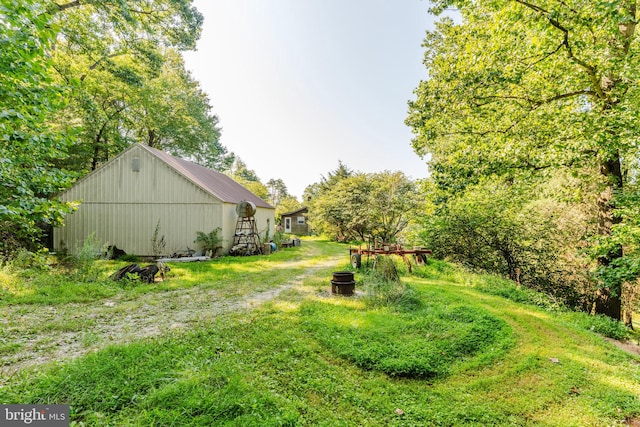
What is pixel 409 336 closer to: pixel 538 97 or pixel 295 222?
pixel 538 97

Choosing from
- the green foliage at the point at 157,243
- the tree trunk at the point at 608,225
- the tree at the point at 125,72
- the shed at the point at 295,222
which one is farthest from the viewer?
the shed at the point at 295,222

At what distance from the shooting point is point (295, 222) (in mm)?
A: 30297

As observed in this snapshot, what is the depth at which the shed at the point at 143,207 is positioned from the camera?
12.3 m

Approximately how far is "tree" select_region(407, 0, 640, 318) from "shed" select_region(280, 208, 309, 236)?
75.1ft

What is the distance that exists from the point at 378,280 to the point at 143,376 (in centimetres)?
569

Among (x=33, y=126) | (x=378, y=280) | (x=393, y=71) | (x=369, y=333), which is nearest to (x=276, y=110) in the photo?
(x=393, y=71)

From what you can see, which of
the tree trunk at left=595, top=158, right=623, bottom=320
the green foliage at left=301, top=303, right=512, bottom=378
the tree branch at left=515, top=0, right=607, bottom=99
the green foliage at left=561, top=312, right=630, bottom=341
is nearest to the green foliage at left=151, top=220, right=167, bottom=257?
the green foliage at left=301, top=303, right=512, bottom=378

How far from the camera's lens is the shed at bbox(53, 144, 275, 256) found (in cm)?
1226

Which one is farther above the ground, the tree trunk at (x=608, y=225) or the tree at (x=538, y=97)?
the tree at (x=538, y=97)

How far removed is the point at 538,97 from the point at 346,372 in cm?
750

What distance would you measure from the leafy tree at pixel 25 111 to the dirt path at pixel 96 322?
1.69m

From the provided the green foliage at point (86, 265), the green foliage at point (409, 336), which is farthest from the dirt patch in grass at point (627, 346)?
the green foliage at point (86, 265)

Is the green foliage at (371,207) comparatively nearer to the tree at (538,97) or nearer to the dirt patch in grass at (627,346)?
the tree at (538,97)

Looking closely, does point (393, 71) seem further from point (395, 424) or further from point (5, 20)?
point (395, 424)
